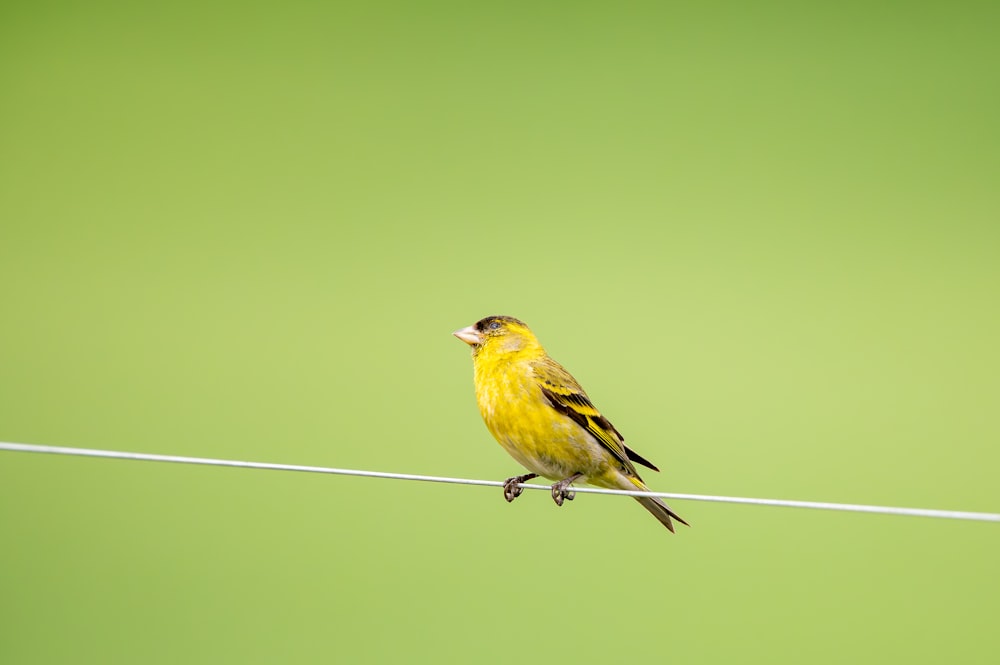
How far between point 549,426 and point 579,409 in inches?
4.4

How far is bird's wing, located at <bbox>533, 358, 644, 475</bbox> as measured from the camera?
268 cm

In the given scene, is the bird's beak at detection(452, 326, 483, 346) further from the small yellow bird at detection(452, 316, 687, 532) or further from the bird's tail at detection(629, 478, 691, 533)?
the bird's tail at detection(629, 478, 691, 533)

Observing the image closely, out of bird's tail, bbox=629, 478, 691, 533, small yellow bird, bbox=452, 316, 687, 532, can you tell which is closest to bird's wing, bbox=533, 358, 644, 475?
small yellow bird, bbox=452, 316, 687, 532

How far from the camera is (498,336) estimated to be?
2.86 metres

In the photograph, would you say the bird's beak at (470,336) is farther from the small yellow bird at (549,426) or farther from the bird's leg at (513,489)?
the bird's leg at (513,489)

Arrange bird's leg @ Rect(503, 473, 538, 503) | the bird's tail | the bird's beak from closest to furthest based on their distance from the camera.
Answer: the bird's tail, bird's leg @ Rect(503, 473, 538, 503), the bird's beak

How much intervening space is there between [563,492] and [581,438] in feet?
0.52

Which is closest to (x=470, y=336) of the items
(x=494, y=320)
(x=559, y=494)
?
(x=494, y=320)

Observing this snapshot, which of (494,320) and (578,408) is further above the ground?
(494,320)

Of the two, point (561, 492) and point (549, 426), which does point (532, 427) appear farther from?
point (561, 492)

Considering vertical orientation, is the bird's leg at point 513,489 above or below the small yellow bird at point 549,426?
below

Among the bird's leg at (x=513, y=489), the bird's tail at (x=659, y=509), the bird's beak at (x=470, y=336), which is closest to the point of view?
the bird's tail at (x=659, y=509)

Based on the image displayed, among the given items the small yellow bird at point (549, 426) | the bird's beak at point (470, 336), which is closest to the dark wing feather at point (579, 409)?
the small yellow bird at point (549, 426)

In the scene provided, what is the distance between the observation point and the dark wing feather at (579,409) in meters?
2.68
